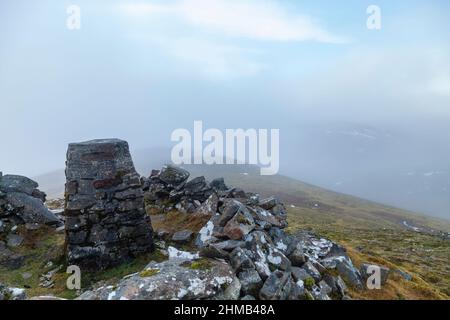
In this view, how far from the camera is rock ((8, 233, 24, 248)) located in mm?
25764

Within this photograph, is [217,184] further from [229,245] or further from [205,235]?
[229,245]

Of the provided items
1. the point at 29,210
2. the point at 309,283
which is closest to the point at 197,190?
the point at 29,210

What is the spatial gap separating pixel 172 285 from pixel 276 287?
395 cm

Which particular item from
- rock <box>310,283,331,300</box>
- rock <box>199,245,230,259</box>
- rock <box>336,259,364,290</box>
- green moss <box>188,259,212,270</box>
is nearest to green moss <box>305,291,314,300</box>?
rock <box>310,283,331,300</box>

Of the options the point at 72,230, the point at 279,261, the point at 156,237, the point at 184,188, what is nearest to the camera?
the point at 279,261

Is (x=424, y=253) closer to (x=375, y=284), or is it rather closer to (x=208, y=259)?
(x=375, y=284)

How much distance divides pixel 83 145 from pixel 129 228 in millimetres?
5946

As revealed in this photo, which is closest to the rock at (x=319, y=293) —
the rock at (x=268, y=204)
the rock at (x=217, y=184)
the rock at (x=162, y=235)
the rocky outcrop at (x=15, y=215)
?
the rock at (x=268, y=204)

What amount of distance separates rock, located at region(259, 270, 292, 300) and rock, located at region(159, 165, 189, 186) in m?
19.4

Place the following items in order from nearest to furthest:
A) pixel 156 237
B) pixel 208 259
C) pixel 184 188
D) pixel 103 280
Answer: pixel 208 259 < pixel 103 280 < pixel 156 237 < pixel 184 188

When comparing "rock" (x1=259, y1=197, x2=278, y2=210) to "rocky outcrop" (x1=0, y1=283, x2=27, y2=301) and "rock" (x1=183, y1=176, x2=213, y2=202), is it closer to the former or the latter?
"rock" (x1=183, y1=176, x2=213, y2=202)

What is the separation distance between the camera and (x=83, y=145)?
22.9 metres

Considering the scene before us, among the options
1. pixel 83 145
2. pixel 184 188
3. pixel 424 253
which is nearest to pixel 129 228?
pixel 83 145

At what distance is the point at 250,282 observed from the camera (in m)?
14.3
